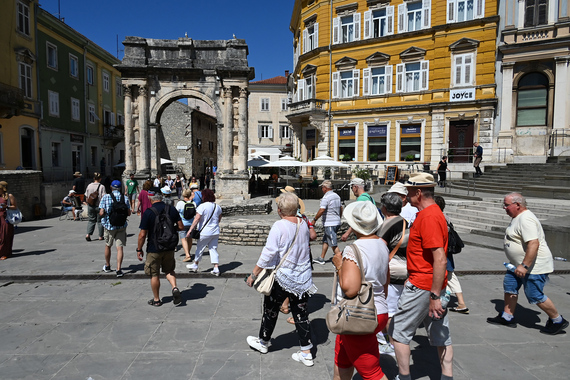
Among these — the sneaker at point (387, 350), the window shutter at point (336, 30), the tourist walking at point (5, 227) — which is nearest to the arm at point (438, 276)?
the sneaker at point (387, 350)

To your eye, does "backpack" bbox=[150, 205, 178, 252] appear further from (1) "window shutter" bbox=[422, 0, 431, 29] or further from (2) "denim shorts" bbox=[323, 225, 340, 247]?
(1) "window shutter" bbox=[422, 0, 431, 29]

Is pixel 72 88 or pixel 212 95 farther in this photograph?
pixel 72 88

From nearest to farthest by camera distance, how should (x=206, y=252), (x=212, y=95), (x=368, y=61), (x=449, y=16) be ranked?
(x=206, y=252) < (x=212, y=95) < (x=449, y=16) < (x=368, y=61)

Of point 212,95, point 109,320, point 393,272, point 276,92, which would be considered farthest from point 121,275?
point 276,92

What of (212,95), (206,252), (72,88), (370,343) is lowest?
(206,252)

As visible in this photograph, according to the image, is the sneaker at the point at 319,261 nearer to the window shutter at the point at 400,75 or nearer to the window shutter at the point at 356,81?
the window shutter at the point at 400,75

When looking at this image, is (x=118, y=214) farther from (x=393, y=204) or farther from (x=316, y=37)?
(x=316, y=37)

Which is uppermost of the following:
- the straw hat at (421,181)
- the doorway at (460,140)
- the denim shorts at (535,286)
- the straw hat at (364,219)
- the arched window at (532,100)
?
the arched window at (532,100)

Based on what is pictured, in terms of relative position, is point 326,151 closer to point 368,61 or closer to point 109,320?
point 368,61

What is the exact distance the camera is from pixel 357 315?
281cm

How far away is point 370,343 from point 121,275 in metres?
5.69

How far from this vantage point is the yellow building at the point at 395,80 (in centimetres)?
2397

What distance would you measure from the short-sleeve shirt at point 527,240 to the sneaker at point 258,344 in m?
3.43

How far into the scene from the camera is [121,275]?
7.06 metres
